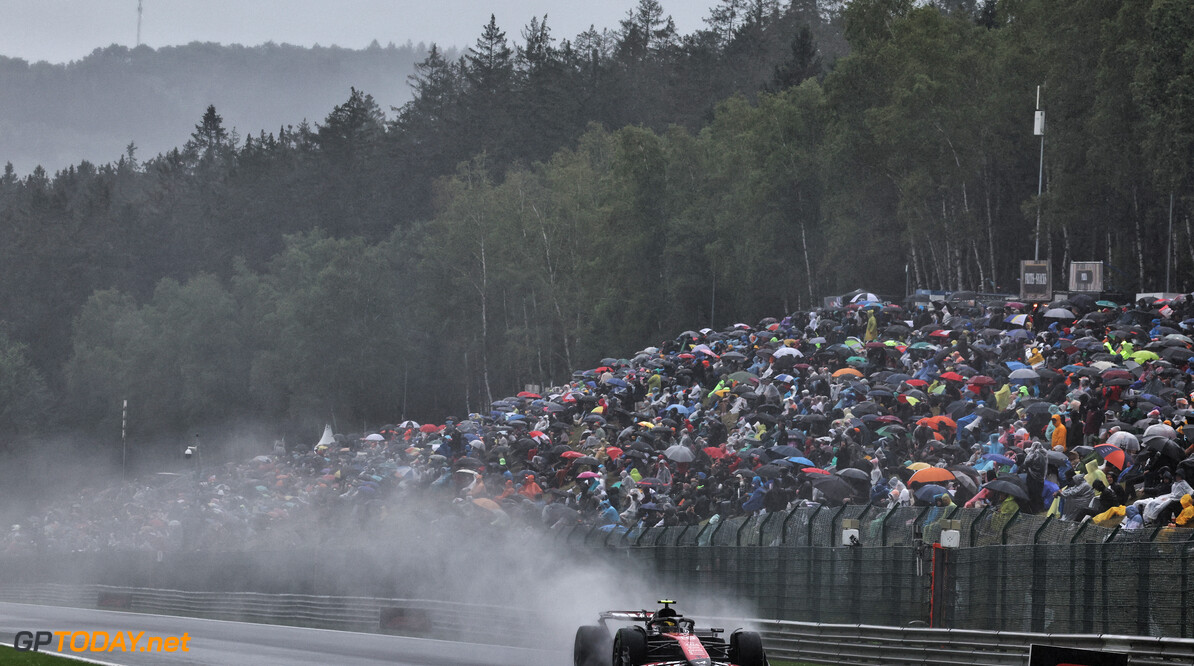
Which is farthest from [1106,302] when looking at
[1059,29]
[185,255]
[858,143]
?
[185,255]

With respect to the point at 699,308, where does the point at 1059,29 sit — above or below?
above

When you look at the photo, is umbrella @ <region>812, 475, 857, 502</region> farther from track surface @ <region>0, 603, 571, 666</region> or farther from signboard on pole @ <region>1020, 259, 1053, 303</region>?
signboard on pole @ <region>1020, 259, 1053, 303</region>

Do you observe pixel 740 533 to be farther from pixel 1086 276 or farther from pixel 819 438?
pixel 1086 276

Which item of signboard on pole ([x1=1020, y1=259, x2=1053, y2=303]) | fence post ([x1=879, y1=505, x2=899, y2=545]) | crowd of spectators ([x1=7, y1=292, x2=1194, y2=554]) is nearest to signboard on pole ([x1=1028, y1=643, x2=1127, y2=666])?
crowd of spectators ([x1=7, y1=292, x2=1194, y2=554])

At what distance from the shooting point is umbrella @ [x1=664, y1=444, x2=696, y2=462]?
3073 cm

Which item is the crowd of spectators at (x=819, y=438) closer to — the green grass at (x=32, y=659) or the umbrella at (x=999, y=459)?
the umbrella at (x=999, y=459)

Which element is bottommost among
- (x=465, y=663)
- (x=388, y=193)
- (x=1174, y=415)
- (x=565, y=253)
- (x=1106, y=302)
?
(x=465, y=663)

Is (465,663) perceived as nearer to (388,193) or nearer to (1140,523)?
(1140,523)

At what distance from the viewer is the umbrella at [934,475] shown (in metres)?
23.4

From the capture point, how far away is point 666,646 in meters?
14.4

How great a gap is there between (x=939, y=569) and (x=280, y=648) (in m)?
11.4

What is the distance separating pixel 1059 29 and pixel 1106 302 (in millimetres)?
17584

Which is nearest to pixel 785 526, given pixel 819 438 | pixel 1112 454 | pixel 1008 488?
pixel 1008 488

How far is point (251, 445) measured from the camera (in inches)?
4589
